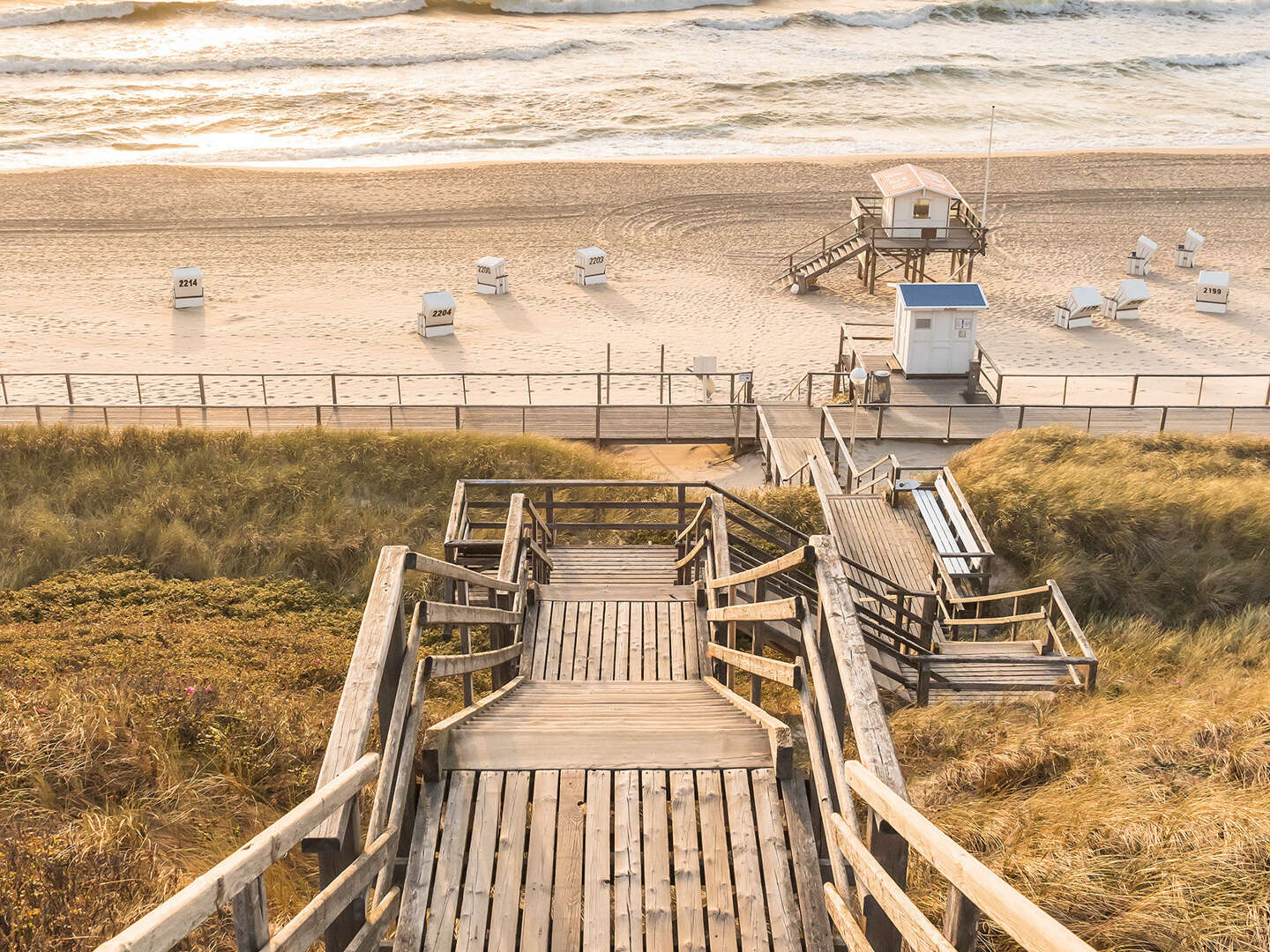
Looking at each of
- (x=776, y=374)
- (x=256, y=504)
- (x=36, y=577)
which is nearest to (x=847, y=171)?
(x=776, y=374)

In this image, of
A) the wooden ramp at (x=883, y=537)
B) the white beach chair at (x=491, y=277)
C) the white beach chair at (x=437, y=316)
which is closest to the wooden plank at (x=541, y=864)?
the wooden ramp at (x=883, y=537)

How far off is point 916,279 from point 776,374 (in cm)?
994

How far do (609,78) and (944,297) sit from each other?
43793 millimetres

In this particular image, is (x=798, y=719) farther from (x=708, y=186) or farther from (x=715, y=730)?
(x=708, y=186)

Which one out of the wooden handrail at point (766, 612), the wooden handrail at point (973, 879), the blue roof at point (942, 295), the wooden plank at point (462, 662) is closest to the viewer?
the wooden handrail at point (973, 879)

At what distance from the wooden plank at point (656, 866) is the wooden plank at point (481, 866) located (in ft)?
2.03

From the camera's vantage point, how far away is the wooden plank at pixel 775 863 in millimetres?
4223

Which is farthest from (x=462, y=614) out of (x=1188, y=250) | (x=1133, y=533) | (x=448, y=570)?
(x=1188, y=250)

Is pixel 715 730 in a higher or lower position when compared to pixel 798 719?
higher

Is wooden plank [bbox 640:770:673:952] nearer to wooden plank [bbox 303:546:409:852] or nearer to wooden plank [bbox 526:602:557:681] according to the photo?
wooden plank [bbox 303:546:409:852]

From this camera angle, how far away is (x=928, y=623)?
1123 centimetres

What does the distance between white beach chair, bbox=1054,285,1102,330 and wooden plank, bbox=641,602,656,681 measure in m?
22.5

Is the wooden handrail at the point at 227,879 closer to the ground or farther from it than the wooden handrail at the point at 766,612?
farther from it

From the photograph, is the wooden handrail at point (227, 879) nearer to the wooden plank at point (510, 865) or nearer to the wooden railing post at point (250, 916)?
the wooden railing post at point (250, 916)
